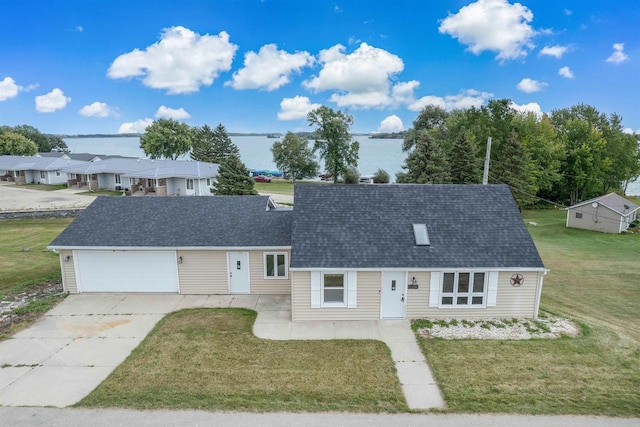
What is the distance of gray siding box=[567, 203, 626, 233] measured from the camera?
98.8 feet

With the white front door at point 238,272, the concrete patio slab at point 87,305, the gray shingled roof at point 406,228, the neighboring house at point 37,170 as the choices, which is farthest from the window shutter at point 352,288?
the neighboring house at point 37,170

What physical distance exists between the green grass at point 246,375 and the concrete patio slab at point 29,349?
7.98 ft

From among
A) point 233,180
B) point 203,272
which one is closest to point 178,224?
point 203,272

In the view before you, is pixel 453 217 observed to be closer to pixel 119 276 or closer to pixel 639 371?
pixel 639 371

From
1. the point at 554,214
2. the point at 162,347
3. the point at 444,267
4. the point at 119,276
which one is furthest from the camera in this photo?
the point at 554,214

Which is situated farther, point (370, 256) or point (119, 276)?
point (119, 276)

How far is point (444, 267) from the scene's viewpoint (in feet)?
42.0

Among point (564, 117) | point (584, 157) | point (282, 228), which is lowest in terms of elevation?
point (282, 228)

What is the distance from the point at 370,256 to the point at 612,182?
48.2 meters

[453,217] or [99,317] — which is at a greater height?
[453,217]

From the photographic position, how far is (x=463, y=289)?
13.5m

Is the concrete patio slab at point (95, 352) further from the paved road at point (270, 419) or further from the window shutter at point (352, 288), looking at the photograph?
the window shutter at point (352, 288)

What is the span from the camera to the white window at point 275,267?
1545 cm

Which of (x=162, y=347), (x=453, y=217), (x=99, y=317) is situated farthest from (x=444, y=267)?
(x=99, y=317)
